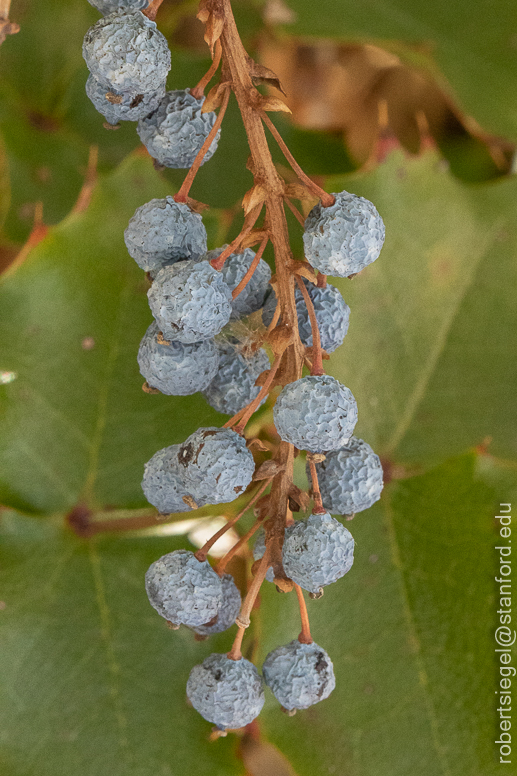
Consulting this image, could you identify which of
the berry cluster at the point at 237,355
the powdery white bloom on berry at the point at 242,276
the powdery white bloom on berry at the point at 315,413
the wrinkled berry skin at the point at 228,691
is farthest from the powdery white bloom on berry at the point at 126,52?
the wrinkled berry skin at the point at 228,691

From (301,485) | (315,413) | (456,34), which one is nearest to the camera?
(315,413)

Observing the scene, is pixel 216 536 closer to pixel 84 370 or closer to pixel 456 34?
pixel 84 370

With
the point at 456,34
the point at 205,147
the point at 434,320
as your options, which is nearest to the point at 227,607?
the point at 205,147

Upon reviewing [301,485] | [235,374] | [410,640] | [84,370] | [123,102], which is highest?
[123,102]

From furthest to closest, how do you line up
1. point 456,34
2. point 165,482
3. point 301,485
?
1. point 456,34
2. point 301,485
3. point 165,482

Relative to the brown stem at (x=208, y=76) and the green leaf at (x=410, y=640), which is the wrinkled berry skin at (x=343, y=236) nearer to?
the brown stem at (x=208, y=76)

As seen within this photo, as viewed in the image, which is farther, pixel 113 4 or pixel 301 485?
pixel 301 485

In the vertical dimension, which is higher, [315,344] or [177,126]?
[177,126]
